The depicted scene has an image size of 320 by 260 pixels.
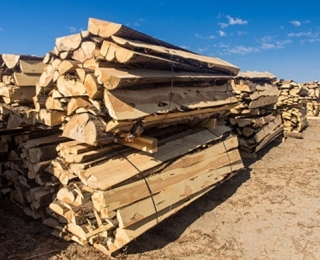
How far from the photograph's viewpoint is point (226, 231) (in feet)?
14.2

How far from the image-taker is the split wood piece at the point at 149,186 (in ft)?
10.7

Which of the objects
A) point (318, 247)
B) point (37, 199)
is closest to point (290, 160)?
point (318, 247)

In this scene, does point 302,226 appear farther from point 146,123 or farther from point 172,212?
point 146,123

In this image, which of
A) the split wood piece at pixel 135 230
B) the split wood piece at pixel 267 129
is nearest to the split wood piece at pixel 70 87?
the split wood piece at pixel 135 230

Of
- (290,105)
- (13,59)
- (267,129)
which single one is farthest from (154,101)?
(290,105)

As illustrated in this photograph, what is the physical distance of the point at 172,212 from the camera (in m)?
3.93

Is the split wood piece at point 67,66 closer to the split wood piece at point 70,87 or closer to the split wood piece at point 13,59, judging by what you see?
the split wood piece at point 70,87

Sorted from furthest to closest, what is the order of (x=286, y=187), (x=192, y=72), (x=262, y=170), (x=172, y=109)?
1. (x=262, y=170)
2. (x=286, y=187)
3. (x=192, y=72)
4. (x=172, y=109)

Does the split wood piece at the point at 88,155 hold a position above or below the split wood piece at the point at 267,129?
above

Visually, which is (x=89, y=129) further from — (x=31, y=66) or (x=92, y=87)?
(x=31, y=66)

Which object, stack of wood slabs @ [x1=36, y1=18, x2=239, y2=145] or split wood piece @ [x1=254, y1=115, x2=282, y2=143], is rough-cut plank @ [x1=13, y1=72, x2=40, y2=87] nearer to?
stack of wood slabs @ [x1=36, y1=18, x2=239, y2=145]

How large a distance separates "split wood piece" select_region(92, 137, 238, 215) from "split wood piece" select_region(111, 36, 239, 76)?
1.41 m

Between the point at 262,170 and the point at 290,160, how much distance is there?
1.39 metres

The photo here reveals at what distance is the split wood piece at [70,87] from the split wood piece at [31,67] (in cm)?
103
